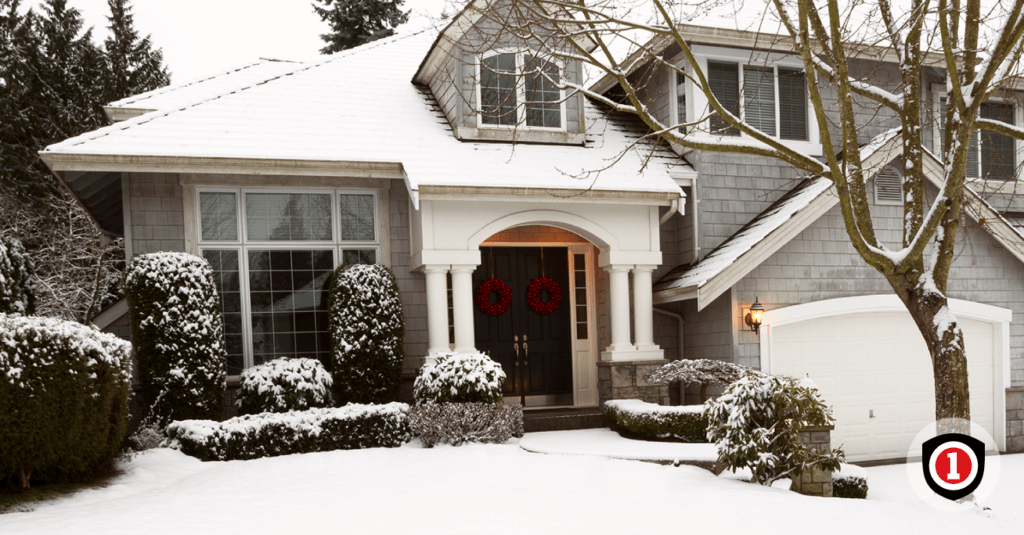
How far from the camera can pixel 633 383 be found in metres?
10.8

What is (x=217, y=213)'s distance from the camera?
1045 centimetres

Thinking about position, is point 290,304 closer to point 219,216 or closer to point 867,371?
point 219,216

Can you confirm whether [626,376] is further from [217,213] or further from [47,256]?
[47,256]

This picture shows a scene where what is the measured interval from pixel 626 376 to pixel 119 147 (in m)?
7.27

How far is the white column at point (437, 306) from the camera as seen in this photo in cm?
1036

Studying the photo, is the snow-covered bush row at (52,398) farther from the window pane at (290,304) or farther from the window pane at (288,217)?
the window pane at (288,217)

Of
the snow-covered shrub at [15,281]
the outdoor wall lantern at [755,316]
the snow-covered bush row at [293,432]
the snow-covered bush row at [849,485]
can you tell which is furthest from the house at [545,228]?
the snow-covered bush row at [849,485]

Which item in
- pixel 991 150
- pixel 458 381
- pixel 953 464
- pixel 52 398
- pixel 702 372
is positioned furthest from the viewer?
pixel 991 150

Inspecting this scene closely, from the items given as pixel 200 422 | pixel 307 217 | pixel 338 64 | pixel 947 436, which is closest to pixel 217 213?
pixel 307 217

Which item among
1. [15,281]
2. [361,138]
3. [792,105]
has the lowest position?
[15,281]

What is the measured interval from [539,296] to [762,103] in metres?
4.79

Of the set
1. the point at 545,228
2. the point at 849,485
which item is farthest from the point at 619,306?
the point at 849,485

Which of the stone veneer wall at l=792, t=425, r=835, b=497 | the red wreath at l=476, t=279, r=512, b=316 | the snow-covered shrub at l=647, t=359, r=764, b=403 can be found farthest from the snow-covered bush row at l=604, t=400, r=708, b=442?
the red wreath at l=476, t=279, r=512, b=316

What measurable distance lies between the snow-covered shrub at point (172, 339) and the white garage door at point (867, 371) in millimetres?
7520
